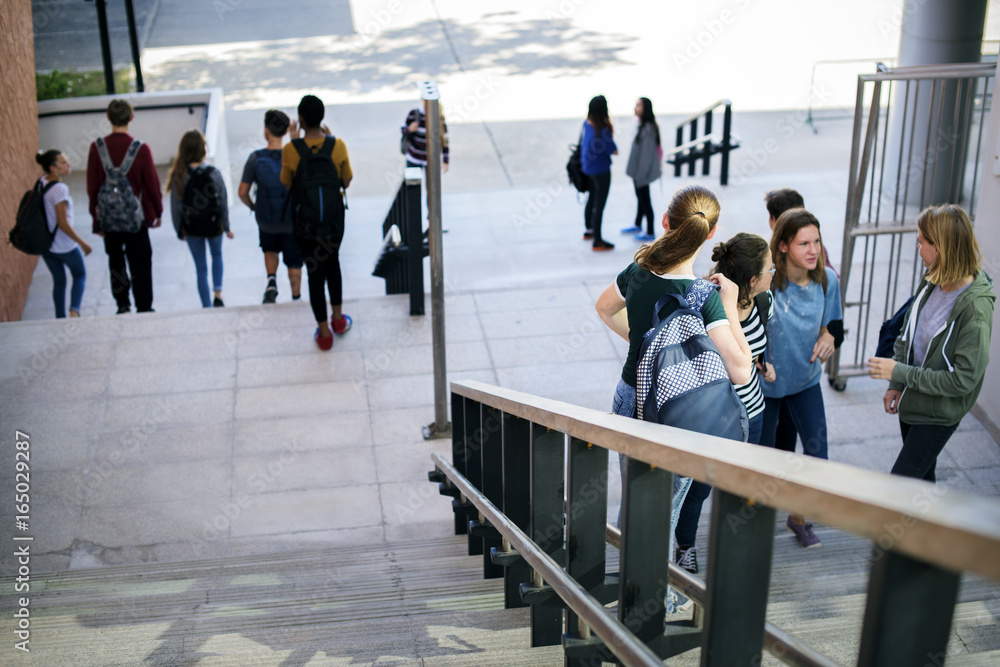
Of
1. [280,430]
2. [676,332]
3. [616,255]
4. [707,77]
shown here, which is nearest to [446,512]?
[280,430]

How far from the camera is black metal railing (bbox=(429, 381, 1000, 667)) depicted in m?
1.14

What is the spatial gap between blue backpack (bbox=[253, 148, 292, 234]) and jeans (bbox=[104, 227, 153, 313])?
99 cm

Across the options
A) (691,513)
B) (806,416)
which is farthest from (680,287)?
(806,416)

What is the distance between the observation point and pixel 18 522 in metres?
5.00

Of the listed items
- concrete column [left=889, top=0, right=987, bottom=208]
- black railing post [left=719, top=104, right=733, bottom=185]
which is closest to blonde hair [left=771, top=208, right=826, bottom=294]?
concrete column [left=889, top=0, right=987, bottom=208]

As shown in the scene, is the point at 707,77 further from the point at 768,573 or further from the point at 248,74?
the point at 768,573

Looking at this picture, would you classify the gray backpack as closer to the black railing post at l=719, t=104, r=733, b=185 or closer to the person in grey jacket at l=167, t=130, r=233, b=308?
the person in grey jacket at l=167, t=130, r=233, b=308

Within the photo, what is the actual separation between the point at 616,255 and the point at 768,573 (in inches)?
316

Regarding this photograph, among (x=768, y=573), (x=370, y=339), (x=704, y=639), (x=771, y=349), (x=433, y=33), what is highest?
(x=433, y=33)

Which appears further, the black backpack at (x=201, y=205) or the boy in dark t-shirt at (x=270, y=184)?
the black backpack at (x=201, y=205)

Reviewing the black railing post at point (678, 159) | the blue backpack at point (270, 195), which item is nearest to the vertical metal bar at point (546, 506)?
the blue backpack at point (270, 195)

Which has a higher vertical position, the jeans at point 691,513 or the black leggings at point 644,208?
the black leggings at point 644,208

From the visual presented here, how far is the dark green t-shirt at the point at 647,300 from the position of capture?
316 centimetres

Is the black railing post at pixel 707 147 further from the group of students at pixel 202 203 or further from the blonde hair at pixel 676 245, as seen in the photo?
the blonde hair at pixel 676 245
